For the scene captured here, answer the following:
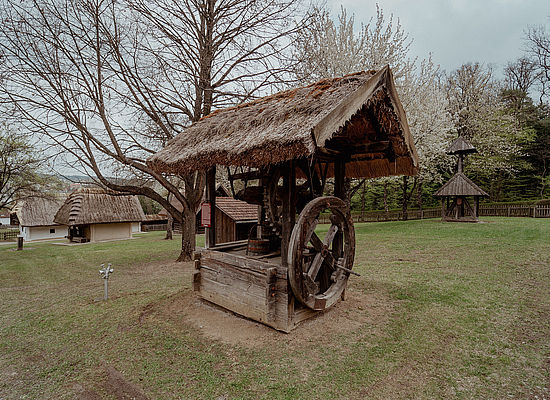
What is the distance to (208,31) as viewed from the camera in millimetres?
A: 8844

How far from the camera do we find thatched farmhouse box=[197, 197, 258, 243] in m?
14.8

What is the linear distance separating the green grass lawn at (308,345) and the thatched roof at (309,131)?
2.47 meters

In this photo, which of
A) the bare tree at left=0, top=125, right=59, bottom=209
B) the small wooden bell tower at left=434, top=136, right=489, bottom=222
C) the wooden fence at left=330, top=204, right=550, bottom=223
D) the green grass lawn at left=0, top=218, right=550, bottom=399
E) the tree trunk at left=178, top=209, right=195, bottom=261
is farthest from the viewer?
the wooden fence at left=330, top=204, right=550, bottom=223

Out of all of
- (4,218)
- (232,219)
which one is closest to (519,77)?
(232,219)

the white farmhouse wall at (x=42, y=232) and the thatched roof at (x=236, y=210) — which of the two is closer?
the thatched roof at (x=236, y=210)

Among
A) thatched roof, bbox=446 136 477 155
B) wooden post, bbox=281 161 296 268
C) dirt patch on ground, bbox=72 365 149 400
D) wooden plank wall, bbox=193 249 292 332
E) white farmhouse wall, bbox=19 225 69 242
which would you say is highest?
thatched roof, bbox=446 136 477 155

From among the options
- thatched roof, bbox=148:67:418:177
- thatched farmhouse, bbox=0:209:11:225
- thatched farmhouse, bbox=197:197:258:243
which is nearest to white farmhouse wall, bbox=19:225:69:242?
thatched farmhouse, bbox=197:197:258:243

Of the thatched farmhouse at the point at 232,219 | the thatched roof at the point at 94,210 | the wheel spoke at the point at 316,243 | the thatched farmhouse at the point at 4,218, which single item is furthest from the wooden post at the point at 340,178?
the thatched farmhouse at the point at 4,218

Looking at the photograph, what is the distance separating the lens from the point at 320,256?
4461 millimetres

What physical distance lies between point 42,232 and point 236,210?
2389 centimetres

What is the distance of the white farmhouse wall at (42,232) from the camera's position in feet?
86.7

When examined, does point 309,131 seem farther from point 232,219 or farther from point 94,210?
point 94,210

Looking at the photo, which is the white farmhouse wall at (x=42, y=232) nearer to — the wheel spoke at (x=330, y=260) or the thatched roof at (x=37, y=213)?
the thatched roof at (x=37, y=213)

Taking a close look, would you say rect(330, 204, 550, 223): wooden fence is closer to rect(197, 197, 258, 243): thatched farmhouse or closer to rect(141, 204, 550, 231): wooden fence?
rect(141, 204, 550, 231): wooden fence
